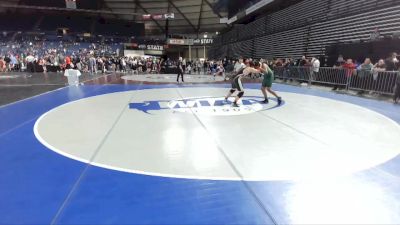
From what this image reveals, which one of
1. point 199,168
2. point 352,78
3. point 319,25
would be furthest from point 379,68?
point 199,168

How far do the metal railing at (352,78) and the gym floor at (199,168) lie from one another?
3.98 meters

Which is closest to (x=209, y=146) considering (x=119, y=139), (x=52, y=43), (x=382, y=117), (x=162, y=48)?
(x=119, y=139)

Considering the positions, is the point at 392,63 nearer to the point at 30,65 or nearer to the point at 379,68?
the point at 379,68

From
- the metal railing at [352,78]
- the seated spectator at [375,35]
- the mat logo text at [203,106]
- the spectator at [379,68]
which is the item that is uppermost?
the seated spectator at [375,35]

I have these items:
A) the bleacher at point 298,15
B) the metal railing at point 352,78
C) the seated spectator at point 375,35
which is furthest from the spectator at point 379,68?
the bleacher at point 298,15

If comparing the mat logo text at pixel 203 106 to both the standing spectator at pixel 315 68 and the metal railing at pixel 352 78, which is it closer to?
the metal railing at pixel 352 78

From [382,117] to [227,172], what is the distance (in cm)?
536

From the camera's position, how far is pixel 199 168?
396 centimetres

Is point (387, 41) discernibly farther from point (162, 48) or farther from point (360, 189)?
point (162, 48)

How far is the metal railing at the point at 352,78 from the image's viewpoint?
10812mm

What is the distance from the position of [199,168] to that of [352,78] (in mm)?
10904

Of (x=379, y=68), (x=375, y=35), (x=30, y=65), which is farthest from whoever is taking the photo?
(x=30, y=65)

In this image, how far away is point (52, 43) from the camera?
130ft

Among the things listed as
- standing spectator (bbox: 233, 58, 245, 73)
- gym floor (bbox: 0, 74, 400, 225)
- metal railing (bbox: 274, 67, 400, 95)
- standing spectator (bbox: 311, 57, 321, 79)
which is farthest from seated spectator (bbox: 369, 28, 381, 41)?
gym floor (bbox: 0, 74, 400, 225)
